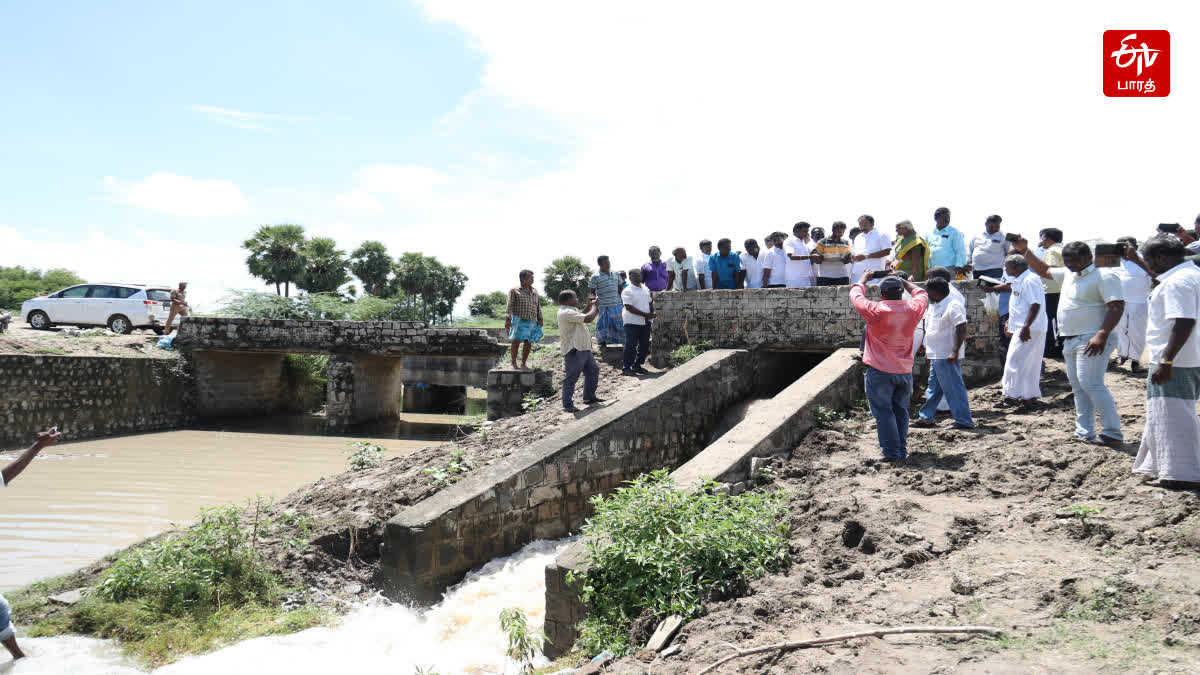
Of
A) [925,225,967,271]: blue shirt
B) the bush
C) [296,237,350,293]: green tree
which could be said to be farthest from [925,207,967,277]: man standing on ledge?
[296,237,350,293]: green tree

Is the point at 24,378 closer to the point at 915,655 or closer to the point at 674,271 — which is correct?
the point at 674,271

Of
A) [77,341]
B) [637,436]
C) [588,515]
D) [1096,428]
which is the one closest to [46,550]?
[588,515]

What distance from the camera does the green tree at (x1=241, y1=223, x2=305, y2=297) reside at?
1350 inches

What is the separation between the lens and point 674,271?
11.7 meters

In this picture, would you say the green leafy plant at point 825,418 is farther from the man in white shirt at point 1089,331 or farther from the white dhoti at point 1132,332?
the white dhoti at point 1132,332

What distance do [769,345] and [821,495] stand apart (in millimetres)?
4800

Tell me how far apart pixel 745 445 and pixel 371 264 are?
3940cm

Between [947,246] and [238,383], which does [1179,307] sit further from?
[238,383]

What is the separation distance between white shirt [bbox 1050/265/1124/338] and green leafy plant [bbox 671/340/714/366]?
509 centimetres

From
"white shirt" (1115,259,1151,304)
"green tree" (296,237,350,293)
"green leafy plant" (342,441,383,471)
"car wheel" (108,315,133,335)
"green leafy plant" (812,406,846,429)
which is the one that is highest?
"green tree" (296,237,350,293)

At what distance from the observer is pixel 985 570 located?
3689mm

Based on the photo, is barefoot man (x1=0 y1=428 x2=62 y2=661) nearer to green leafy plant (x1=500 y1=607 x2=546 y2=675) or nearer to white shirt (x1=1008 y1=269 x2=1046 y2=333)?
green leafy plant (x1=500 y1=607 x2=546 y2=675)

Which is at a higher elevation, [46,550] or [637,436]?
[637,436]

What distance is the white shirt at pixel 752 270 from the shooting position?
11.3 metres
